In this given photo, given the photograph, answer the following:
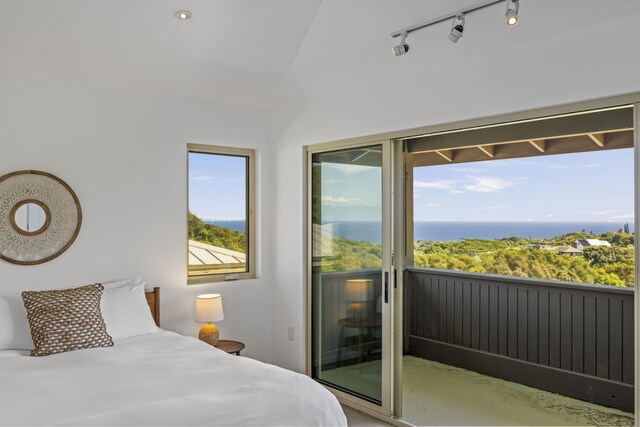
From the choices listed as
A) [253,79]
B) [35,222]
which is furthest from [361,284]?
[35,222]

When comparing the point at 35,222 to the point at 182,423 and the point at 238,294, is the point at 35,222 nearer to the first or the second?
the point at 238,294

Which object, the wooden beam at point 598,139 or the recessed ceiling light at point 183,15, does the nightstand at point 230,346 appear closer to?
the recessed ceiling light at point 183,15

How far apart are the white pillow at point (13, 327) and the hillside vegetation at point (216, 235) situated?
1.46 meters

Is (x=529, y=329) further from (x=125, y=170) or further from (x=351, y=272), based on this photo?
(x=125, y=170)

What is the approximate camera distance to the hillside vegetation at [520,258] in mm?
4027

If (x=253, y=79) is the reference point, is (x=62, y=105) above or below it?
below

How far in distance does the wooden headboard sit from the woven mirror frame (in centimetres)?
69

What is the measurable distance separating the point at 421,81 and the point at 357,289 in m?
1.62

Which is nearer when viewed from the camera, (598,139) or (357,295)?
(357,295)

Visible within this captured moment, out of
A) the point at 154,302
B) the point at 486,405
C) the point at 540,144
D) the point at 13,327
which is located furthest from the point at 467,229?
the point at 13,327

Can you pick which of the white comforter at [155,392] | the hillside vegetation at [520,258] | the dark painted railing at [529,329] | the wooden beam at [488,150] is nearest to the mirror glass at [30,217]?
the white comforter at [155,392]

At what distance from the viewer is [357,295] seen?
3.90m

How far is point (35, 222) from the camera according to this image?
3453mm

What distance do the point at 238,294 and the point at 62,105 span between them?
2041 mm
